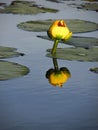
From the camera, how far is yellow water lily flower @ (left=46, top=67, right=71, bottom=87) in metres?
2.48

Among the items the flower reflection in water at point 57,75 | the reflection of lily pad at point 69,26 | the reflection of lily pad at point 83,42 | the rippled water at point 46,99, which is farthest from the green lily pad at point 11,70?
the reflection of lily pad at point 69,26

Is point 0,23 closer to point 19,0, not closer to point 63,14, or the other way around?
point 63,14

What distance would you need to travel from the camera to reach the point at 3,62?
2.65 metres

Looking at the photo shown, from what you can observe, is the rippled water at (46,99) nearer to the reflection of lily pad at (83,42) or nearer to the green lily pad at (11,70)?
the green lily pad at (11,70)

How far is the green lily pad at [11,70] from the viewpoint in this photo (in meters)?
2.45

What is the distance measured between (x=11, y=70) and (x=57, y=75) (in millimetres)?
257

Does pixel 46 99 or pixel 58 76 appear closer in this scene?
pixel 46 99

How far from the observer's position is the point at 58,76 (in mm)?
2582

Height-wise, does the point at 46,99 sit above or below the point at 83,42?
above

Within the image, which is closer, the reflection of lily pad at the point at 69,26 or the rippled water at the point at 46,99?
the rippled water at the point at 46,99

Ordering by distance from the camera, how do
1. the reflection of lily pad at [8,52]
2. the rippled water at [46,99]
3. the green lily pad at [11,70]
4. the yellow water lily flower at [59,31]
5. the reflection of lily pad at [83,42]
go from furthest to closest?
the reflection of lily pad at [83,42]
the yellow water lily flower at [59,31]
the reflection of lily pad at [8,52]
the green lily pad at [11,70]
the rippled water at [46,99]

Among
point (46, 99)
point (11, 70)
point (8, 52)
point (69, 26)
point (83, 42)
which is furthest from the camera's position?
point (69, 26)

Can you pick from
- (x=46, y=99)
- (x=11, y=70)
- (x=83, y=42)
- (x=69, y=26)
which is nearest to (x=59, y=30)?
(x=83, y=42)

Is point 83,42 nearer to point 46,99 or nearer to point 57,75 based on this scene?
point 57,75
